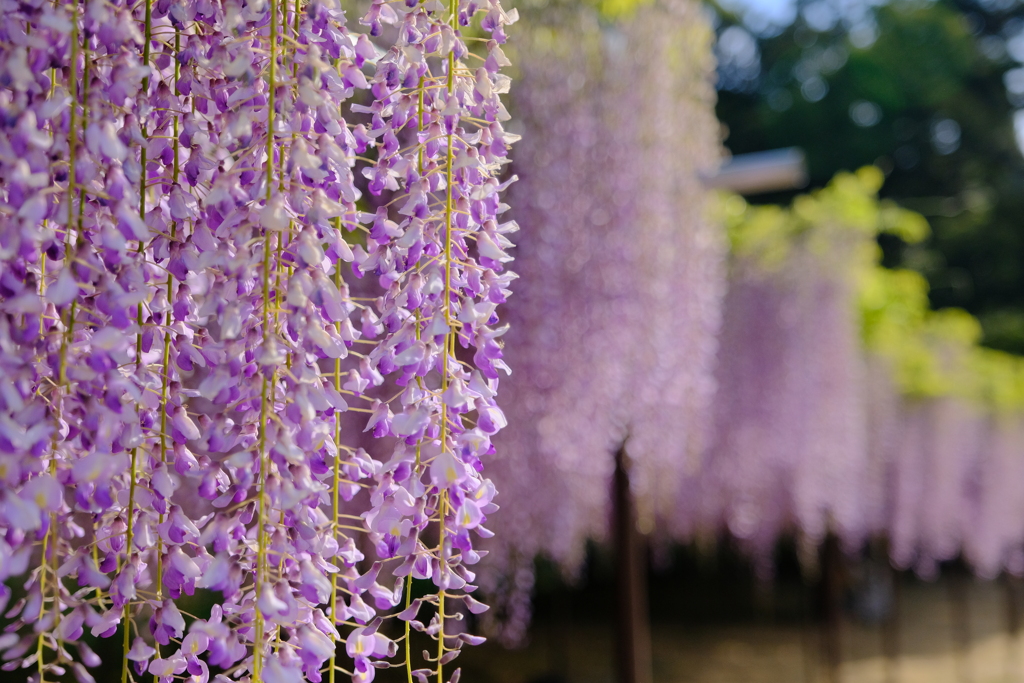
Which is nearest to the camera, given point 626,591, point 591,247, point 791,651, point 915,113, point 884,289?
point 591,247

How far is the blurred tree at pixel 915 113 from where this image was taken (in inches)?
639

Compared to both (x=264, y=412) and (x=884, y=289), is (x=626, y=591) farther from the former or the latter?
(x=884, y=289)

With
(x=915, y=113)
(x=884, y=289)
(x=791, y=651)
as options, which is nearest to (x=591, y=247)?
(x=884, y=289)

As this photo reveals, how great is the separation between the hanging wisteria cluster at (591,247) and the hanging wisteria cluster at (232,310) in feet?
6.61

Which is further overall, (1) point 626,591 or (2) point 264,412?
(1) point 626,591

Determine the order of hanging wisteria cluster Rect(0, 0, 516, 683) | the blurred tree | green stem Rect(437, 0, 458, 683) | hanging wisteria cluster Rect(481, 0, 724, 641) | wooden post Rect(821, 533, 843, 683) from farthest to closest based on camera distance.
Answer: the blurred tree, wooden post Rect(821, 533, 843, 683), hanging wisteria cluster Rect(481, 0, 724, 641), green stem Rect(437, 0, 458, 683), hanging wisteria cluster Rect(0, 0, 516, 683)

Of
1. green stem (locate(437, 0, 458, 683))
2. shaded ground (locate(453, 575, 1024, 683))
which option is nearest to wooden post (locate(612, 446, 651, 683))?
shaded ground (locate(453, 575, 1024, 683))

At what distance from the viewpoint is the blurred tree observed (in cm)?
1623

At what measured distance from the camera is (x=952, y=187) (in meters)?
17.5

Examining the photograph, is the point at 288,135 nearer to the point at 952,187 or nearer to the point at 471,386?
the point at 471,386

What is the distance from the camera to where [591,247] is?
3.47 meters

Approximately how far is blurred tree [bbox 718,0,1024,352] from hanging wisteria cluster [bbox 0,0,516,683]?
1542 cm

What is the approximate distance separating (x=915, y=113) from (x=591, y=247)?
16805 mm

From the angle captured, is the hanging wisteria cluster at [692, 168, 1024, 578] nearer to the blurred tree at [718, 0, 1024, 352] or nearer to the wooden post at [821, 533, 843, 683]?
the wooden post at [821, 533, 843, 683]
